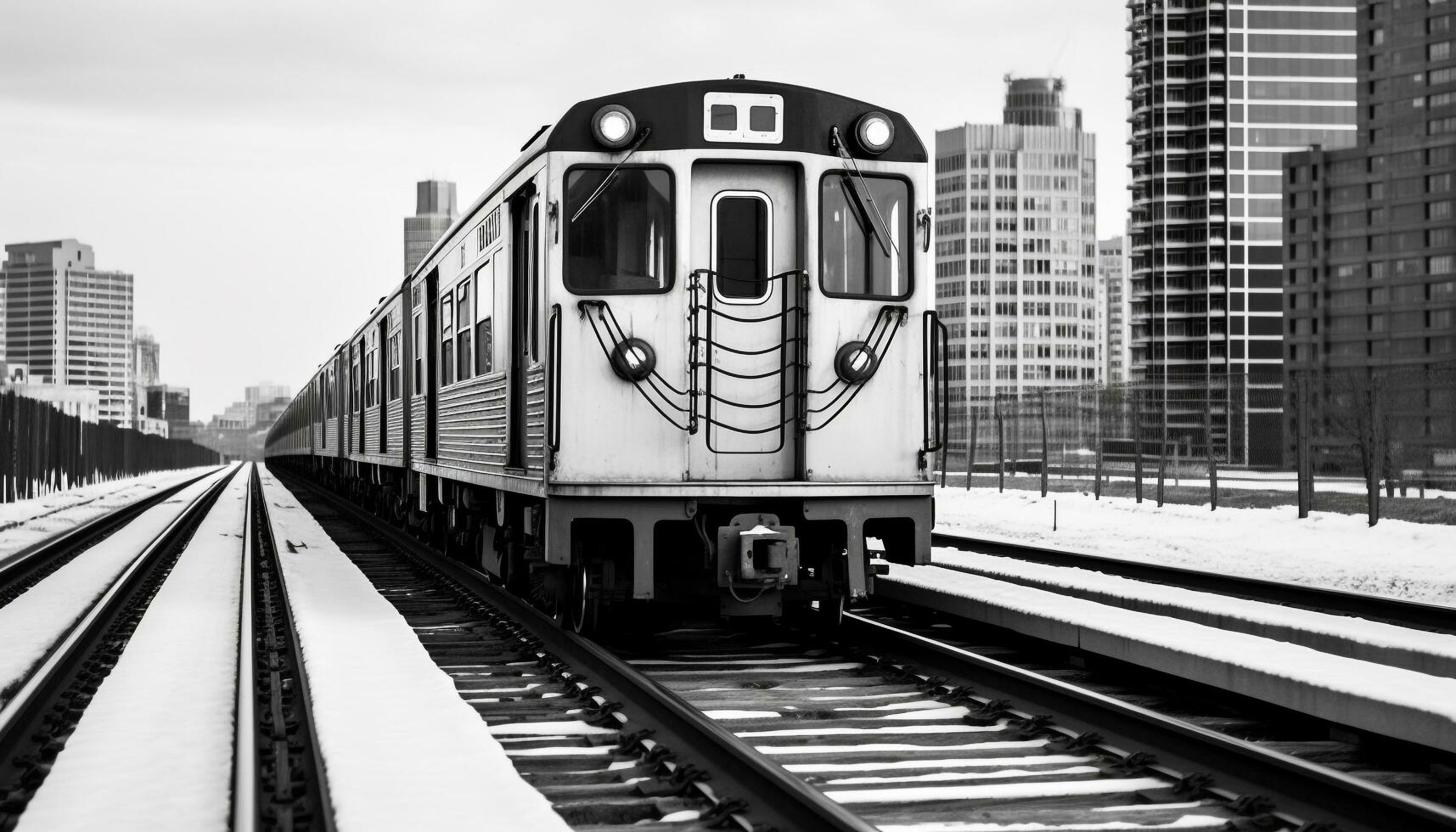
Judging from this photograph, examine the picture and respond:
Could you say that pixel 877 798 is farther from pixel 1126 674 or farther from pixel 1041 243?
pixel 1041 243

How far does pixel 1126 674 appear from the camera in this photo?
8.40 metres

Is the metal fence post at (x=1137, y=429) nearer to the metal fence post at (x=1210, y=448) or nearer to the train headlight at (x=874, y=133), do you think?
the metal fence post at (x=1210, y=448)

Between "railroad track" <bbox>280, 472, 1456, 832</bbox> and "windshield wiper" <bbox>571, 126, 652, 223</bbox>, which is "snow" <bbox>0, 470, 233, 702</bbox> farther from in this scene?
"windshield wiper" <bbox>571, 126, 652, 223</bbox>

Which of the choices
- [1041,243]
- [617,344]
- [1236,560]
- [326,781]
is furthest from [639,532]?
[1041,243]

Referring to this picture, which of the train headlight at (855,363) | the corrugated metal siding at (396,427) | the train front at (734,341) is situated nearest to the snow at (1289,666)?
the train front at (734,341)

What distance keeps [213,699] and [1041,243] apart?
153m

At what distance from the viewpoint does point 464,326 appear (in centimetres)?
1265

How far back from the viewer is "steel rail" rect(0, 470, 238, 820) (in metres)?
6.43

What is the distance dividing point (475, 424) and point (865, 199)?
4.07 m

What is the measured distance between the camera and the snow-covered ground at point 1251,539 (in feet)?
47.3

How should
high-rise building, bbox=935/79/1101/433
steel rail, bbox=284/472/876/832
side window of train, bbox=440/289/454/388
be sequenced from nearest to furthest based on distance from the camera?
steel rail, bbox=284/472/876/832 < side window of train, bbox=440/289/454/388 < high-rise building, bbox=935/79/1101/433

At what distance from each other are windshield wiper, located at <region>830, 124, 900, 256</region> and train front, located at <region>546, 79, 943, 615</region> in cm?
1

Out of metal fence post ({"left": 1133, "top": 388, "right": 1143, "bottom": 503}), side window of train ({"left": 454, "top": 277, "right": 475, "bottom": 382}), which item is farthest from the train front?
metal fence post ({"left": 1133, "top": 388, "right": 1143, "bottom": 503})

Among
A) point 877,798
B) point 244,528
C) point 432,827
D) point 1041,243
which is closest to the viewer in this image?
point 432,827
